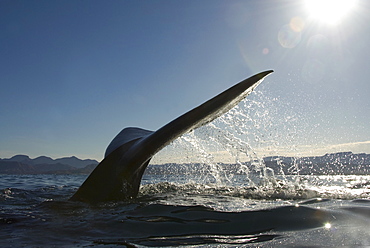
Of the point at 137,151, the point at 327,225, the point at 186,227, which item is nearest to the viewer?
the point at 327,225

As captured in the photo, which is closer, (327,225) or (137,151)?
(327,225)

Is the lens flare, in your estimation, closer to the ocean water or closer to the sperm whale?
the ocean water

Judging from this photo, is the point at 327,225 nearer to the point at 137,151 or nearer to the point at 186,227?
the point at 186,227

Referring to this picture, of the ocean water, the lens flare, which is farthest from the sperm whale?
the lens flare

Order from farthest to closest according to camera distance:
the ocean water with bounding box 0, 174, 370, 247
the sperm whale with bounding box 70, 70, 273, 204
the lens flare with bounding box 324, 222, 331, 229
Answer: the sperm whale with bounding box 70, 70, 273, 204, the lens flare with bounding box 324, 222, 331, 229, the ocean water with bounding box 0, 174, 370, 247

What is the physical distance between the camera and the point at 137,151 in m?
3.90

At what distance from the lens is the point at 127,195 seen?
4.51 m

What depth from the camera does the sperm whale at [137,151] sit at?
11.3 feet

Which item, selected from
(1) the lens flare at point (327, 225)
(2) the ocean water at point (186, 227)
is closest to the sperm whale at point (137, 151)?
(2) the ocean water at point (186, 227)

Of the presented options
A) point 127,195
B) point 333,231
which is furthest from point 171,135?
point 333,231

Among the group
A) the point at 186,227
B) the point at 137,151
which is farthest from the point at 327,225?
the point at 137,151

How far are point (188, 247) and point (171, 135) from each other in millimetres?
1717

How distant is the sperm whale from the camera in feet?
11.3

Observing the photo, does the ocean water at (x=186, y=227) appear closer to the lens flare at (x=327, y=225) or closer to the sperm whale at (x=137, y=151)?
the lens flare at (x=327, y=225)
